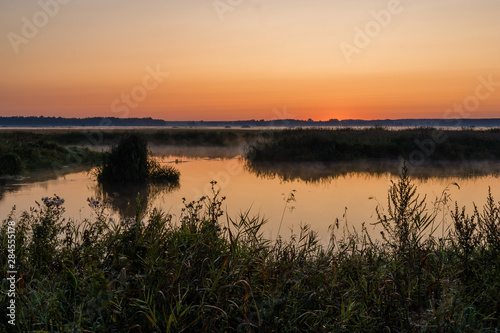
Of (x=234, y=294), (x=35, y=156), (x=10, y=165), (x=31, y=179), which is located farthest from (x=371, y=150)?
(x=234, y=294)

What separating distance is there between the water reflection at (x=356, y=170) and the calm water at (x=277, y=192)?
48 millimetres

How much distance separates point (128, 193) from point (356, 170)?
1172cm

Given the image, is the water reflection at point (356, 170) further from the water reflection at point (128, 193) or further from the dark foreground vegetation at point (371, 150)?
the water reflection at point (128, 193)

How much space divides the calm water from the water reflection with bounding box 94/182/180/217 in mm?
30

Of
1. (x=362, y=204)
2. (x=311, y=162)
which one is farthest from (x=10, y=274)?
(x=311, y=162)

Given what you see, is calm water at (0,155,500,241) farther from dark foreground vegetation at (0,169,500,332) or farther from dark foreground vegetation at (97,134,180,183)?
dark foreground vegetation at (0,169,500,332)

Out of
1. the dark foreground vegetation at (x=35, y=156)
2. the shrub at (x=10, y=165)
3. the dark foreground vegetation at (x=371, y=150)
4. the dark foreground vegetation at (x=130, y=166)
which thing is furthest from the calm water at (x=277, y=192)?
the dark foreground vegetation at (x=371, y=150)

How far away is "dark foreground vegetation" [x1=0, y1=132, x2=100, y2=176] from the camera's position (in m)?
19.9

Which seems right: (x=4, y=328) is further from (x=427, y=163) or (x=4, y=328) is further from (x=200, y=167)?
(x=427, y=163)

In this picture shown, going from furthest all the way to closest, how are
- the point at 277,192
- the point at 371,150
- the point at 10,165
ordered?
the point at 371,150 → the point at 10,165 → the point at 277,192

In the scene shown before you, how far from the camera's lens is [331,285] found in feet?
15.7

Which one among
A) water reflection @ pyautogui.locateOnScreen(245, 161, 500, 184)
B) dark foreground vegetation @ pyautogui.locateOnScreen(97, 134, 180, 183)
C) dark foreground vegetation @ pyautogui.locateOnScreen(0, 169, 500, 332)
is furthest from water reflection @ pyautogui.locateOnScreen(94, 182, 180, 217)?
dark foreground vegetation @ pyautogui.locateOnScreen(0, 169, 500, 332)

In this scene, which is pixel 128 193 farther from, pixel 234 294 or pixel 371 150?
pixel 371 150

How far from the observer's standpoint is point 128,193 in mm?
15516
